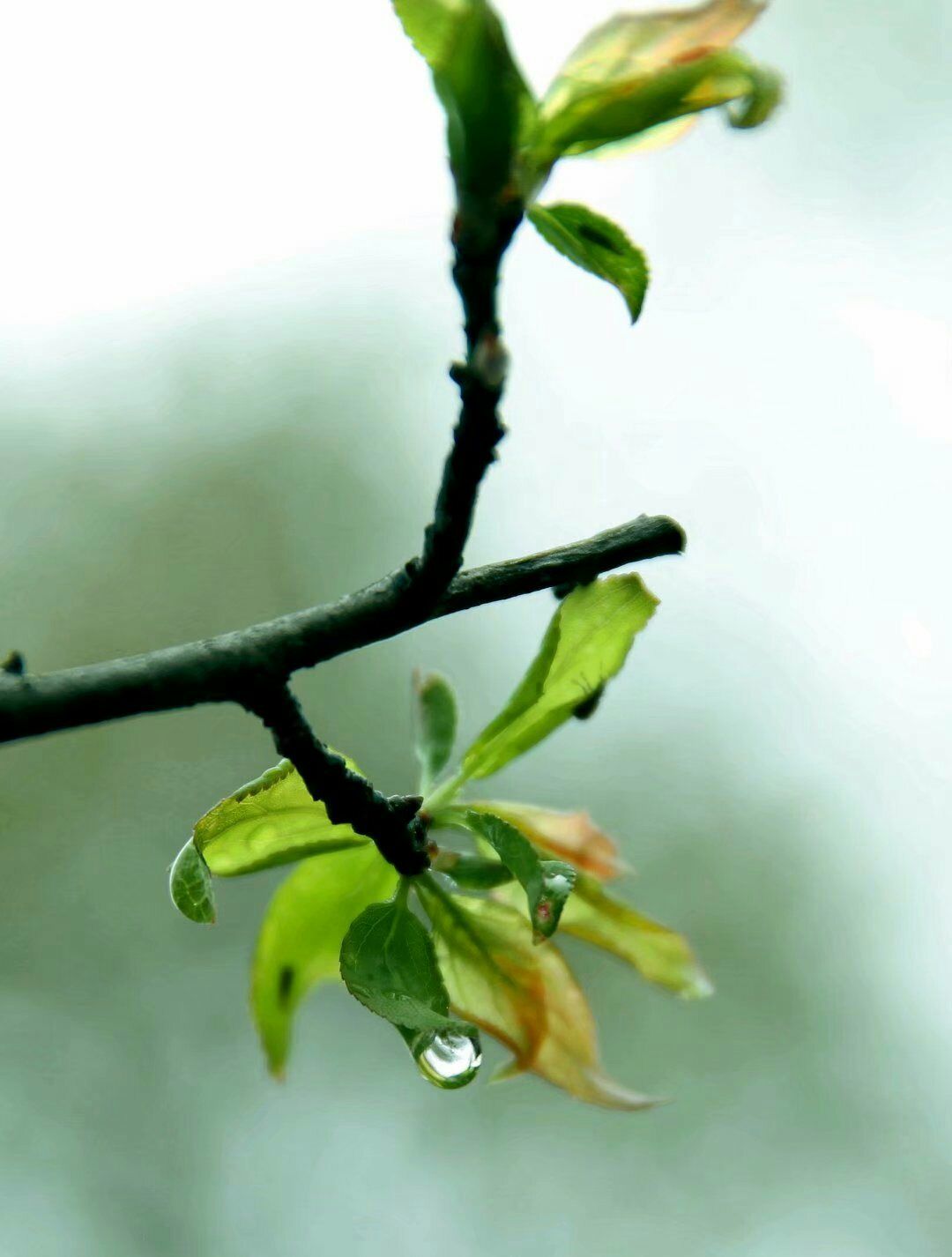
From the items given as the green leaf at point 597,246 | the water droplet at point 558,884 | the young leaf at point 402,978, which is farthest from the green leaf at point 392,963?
the green leaf at point 597,246

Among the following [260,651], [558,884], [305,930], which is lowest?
[305,930]

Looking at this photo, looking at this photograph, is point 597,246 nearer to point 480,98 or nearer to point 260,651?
point 480,98

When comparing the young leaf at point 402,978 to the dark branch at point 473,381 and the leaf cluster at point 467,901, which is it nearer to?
the leaf cluster at point 467,901

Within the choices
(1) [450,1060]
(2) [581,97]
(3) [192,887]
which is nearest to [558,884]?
(1) [450,1060]

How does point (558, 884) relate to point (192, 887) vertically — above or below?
above

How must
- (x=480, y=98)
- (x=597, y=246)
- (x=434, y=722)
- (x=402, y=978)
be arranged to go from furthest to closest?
(x=434, y=722)
(x=402, y=978)
(x=597, y=246)
(x=480, y=98)

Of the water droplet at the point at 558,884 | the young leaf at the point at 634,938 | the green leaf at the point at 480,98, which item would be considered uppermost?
the green leaf at the point at 480,98

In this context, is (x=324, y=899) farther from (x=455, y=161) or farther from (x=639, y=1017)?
(x=639, y=1017)

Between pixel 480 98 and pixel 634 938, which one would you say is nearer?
pixel 480 98

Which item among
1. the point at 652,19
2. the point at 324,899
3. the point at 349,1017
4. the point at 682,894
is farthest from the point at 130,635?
the point at 652,19
